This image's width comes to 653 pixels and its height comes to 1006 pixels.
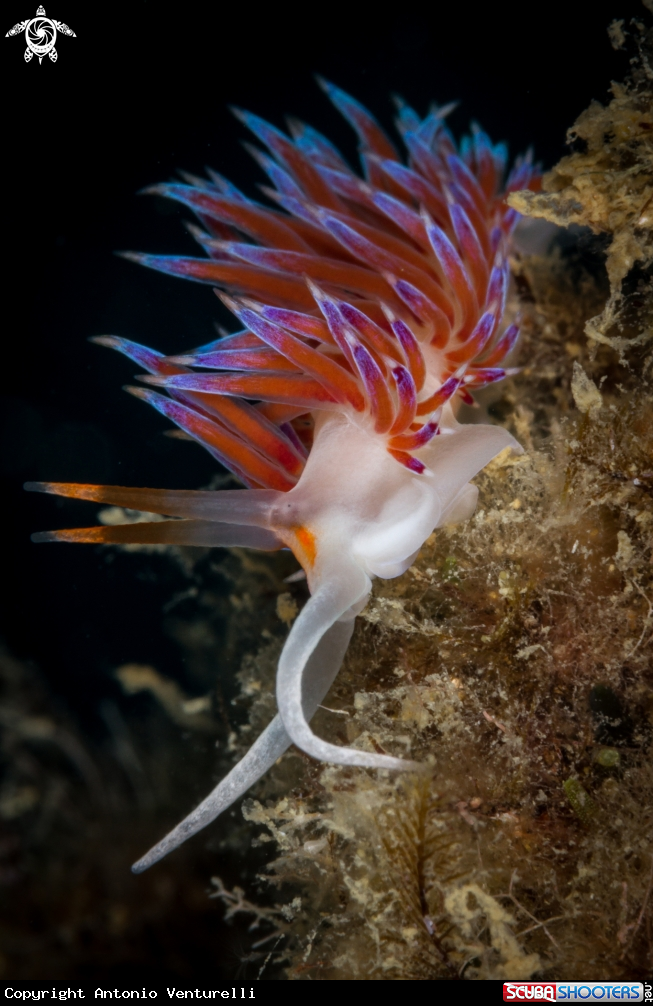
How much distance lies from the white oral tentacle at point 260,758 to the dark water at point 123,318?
2.25 metres

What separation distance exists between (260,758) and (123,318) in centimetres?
446

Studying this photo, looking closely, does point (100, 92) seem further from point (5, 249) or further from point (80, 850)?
point (80, 850)

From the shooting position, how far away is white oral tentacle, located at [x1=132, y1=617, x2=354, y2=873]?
163 cm

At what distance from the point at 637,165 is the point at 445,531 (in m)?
1.50

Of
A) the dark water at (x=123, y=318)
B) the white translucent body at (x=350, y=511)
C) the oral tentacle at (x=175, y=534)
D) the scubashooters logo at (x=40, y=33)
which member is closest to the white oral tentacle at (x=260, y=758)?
the white translucent body at (x=350, y=511)

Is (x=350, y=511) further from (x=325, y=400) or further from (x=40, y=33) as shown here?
(x=40, y=33)

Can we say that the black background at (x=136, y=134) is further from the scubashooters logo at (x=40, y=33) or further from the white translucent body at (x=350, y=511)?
the white translucent body at (x=350, y=511)

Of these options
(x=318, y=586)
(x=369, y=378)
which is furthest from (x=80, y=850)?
(x=369, y=378)

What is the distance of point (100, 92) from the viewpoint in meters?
5.70

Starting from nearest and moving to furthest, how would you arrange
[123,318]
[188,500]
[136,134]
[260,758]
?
[260,758] → [188,500] → [123,318] → [136,134]

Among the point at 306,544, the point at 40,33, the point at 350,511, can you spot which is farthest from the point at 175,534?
the point at 40,33

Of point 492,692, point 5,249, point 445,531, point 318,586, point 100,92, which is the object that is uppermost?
point 100,92

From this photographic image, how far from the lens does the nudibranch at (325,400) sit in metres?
1.95

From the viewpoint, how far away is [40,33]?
16.7 feet
